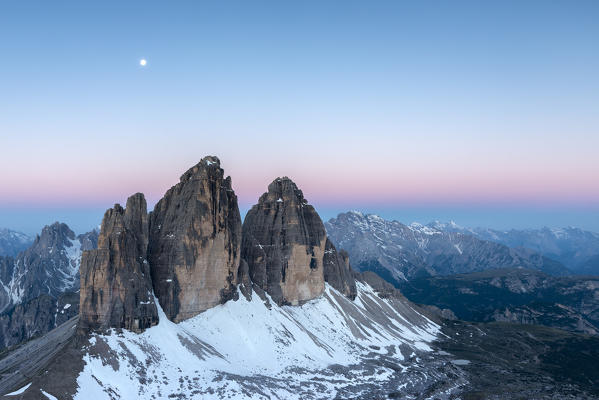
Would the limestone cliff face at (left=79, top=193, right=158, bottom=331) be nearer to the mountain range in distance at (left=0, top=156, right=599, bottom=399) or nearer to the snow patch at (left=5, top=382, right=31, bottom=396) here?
the mountain range in distance at (left=0, top=156, right=599, bottom=399)

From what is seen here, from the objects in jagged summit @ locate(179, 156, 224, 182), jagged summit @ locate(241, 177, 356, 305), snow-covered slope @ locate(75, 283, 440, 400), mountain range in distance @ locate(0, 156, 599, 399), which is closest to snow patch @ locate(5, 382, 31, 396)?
mountain range in distance @ locate(0, 156, 599, 399)

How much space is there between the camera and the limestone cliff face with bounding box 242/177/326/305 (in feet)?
460

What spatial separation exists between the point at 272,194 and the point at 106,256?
77.3 meters

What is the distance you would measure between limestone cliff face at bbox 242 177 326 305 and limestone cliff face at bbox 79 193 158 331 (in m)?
49.2

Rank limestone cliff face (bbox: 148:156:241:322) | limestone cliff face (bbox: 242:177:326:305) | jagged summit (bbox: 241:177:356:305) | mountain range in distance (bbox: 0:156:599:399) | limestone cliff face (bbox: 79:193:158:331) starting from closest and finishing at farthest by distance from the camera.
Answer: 1. mountain range in distance (bbox: 0:156:599:399)
2. limestone cliff face (bbox: 79:193:158:331)
3. limestone cliff face (bbox: 148:156:241:322)
4. limestone cliff face (bbox: 242:177:326:305)
5. jagged summit (bbox: 241:177:356:305)

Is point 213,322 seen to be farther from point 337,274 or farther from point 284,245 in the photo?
point 337,274

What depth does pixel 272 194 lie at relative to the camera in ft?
516

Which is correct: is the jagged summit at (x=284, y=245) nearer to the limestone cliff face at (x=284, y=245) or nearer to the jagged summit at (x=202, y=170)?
the limestone cliff face at (x=284, y=245)

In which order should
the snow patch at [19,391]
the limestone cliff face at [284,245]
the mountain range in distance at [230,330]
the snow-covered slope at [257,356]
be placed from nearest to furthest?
the snow patch at [19,391] → the snow-covered slope at [257,356] → the mountain range in distance at [230,330] → the limestone cliff face at [284,245]

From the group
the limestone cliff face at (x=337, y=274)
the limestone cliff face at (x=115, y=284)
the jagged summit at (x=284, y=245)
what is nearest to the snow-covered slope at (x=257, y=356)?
the limestone cliff face at (x=115, y=284)

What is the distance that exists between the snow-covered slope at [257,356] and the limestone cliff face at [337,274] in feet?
30.5

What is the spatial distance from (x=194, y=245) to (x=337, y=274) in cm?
8112

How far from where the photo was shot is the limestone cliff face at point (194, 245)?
102188mm

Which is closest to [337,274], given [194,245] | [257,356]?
[257,356]
